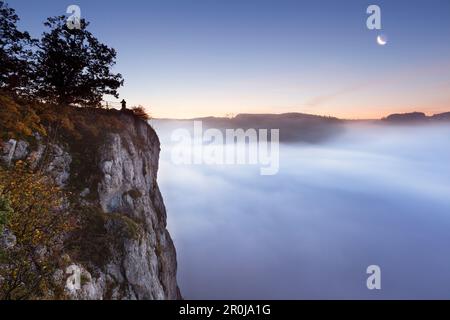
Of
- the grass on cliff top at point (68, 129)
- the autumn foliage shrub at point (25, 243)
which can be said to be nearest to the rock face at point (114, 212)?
the grass on cliff top at point (68, 129)

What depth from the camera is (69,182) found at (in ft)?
70.4

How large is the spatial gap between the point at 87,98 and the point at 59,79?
122 inches

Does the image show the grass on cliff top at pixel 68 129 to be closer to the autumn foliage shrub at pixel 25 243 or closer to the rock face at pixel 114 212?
the rock face at pixel 114 212

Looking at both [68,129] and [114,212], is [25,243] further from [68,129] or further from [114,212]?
[68,129]

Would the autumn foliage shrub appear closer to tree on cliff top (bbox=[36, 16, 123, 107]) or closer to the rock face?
the rock face

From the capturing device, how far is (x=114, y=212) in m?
23.1

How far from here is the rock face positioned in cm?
1809

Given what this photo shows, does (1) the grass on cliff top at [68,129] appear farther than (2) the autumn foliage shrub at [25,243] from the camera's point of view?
Yes

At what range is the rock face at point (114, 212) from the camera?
1809 centimetres

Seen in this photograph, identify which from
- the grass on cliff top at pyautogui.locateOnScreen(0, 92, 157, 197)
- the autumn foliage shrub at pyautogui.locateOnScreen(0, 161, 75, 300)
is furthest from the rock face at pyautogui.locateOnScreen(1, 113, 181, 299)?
the autumn foliage shrub at pyautogui.locateOnScreen(0, 161, 75, 300)

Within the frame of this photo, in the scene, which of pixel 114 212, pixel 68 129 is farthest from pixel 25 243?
pixel 68 129

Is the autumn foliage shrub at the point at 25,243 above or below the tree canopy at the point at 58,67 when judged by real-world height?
below

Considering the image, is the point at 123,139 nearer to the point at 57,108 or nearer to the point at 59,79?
the point at 57,108
